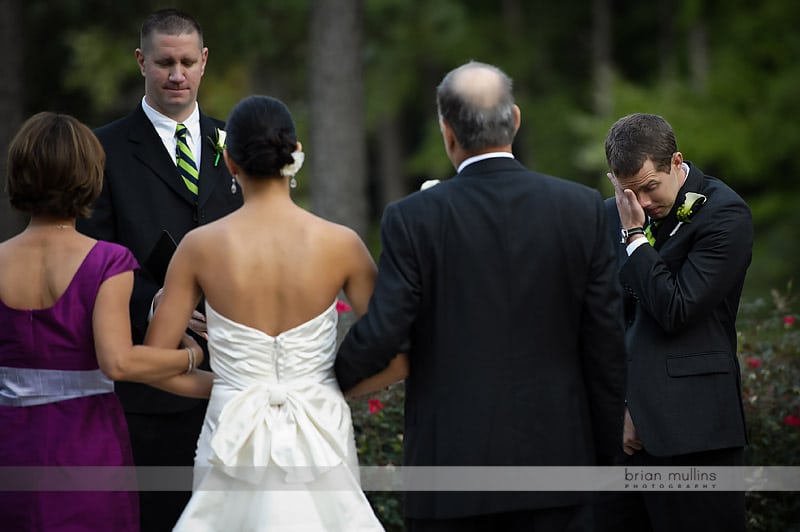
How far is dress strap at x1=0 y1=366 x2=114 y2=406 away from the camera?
12.8 feet

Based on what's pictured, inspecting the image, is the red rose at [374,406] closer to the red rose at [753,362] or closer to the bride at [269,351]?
the bride at [269,351]

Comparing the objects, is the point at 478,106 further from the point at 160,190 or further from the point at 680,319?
the point at 160,190

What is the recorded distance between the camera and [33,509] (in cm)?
383

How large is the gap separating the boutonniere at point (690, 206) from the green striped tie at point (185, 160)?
2.12 metres

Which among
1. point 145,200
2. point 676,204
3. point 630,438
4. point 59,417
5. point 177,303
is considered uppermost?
Answer: point 145,200

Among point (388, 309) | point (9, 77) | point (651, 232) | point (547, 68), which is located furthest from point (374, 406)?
point (547, 68)

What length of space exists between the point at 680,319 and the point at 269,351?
5.71ft

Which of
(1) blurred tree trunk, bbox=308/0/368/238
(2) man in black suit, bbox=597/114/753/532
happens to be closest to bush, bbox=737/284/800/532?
(2) man in black suit, bbox=597/114/753/532

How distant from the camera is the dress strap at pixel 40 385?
3.90 m

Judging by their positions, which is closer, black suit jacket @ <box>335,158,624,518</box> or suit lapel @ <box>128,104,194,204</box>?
black suit jacket @ <box>335,158,624,518</box>

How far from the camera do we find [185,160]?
503cm

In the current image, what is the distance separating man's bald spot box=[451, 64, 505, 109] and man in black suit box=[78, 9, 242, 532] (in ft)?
4.51

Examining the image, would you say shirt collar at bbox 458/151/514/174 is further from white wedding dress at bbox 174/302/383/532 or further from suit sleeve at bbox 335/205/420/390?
white wedding dress at bbox 174/302/383/532

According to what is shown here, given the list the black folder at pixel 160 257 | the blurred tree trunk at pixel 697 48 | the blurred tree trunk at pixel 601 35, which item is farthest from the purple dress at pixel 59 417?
the blurred tree trunk at pixel 601 35
